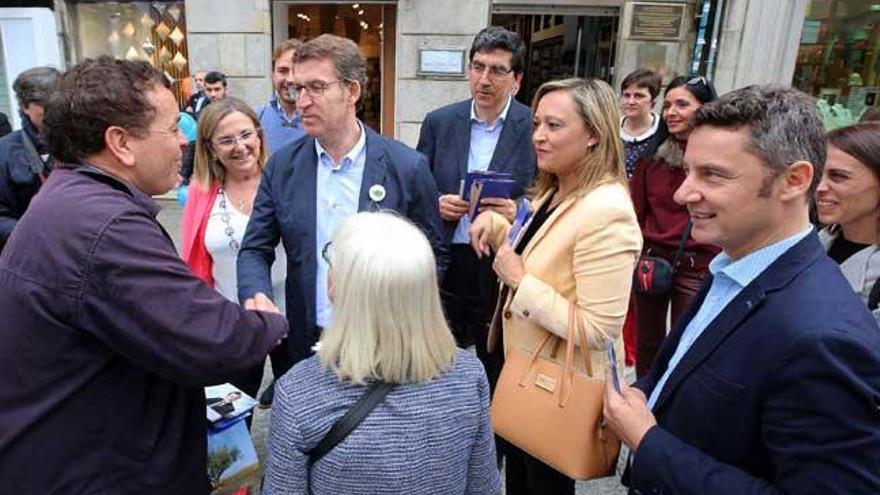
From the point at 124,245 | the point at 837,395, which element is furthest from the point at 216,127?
the point at 837,395

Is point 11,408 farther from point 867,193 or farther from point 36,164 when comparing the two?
point 867,193

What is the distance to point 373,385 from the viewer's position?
4.27 ft

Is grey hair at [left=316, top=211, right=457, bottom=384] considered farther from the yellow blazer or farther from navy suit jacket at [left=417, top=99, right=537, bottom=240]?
navy suit jacket at [left=417, top=99, right=537, bottom=240]

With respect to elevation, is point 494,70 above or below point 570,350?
above

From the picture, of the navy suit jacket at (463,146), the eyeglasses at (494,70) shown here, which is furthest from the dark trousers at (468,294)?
the eyeglasses at (494,70)

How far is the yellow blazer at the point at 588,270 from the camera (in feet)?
5.84

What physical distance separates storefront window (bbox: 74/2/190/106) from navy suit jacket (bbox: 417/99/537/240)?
5.87 m

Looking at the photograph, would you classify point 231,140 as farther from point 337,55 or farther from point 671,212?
point 671,212

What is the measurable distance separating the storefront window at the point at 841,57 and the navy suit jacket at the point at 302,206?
644 centimetres

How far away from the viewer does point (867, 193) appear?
6.26 feet

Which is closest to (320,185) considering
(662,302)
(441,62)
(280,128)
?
(280,128)

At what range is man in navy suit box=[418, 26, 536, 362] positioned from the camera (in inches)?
123

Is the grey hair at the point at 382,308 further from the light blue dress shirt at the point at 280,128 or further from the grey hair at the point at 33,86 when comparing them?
the grey hair at the point at 33,86

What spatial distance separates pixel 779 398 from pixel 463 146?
2374mm
